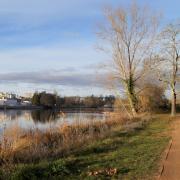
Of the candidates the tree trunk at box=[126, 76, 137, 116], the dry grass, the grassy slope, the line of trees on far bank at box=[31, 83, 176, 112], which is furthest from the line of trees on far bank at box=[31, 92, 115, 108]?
the grassy slope

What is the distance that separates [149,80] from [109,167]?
35.5m

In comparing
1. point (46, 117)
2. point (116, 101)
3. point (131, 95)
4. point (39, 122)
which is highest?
point (131, 95)

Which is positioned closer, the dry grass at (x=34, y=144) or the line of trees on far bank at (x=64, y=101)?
the dry grass at (x=34, y=144)

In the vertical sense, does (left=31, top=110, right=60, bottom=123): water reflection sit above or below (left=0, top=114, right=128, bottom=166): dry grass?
above

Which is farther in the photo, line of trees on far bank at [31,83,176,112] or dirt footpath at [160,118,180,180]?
line of trees on far bank at [31,83,176,112]

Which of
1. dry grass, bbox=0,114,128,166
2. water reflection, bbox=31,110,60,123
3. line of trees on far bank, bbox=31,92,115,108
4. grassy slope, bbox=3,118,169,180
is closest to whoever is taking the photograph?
grassy slope, bbox=3,118,169,180

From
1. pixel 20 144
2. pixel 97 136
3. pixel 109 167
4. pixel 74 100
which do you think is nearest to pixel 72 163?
pixel 109 167

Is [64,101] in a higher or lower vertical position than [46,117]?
higher

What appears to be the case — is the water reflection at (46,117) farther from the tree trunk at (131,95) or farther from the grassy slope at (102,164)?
the grassy slope at (102,164)

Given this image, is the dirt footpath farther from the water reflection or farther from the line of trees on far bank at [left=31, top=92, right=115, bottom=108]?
the line of trees on far bank at [left=31, top=92, right=115, bottom=108]

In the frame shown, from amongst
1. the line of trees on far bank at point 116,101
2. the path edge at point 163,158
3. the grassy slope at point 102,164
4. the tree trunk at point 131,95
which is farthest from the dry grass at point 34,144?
the line of trees on far bank at point 116,101

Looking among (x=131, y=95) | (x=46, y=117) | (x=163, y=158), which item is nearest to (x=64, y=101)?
(x=131, y=95)

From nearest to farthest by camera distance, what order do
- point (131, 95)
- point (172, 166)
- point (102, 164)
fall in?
1. point (172, 166)
2. point (102, 164)
3. point (131, 95)

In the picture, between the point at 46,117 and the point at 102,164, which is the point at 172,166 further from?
the point at 46,117
